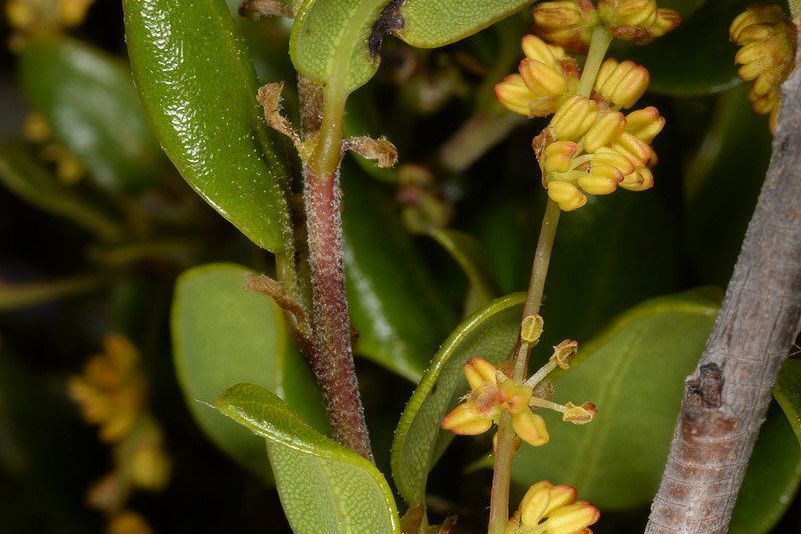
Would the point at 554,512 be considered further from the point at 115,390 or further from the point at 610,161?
the point at 115,390

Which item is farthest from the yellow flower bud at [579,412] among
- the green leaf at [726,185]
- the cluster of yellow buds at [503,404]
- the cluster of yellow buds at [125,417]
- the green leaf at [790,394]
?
the cluster of yellow buds at [125,417]

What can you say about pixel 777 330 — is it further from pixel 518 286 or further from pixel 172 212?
pixel 172 212

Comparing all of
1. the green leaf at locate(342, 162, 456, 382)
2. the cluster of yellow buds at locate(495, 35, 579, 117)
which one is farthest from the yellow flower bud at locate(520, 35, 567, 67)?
the green leaf at locate(342, 162, 456, 382)

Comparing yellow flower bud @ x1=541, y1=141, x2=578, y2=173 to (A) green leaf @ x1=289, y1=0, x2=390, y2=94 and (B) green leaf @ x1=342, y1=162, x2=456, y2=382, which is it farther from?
(B) green leaf @ x1=342, y1=162, x2=456, y2=382

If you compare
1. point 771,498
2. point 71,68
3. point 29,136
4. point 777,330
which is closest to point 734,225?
point 771,498

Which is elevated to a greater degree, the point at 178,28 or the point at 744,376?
the point at 178,28
